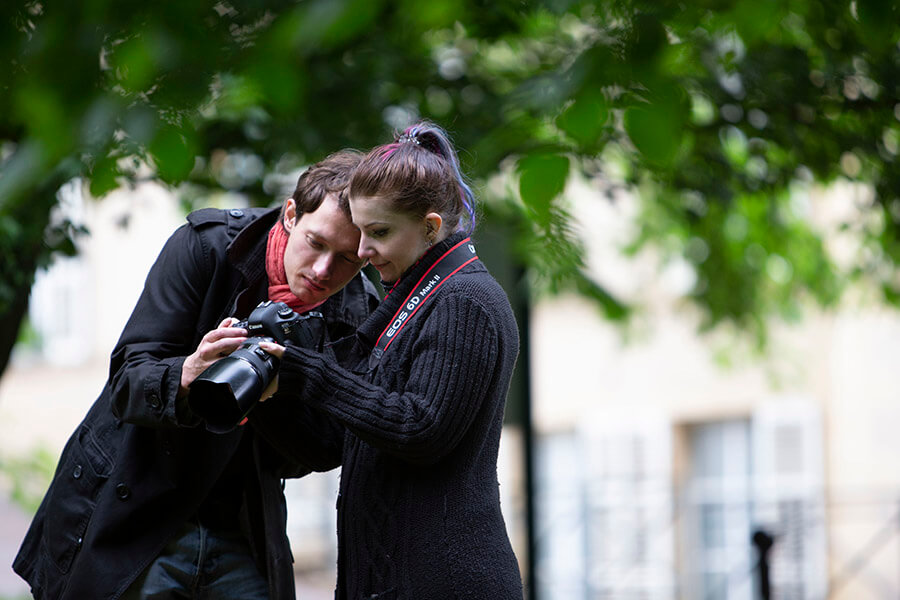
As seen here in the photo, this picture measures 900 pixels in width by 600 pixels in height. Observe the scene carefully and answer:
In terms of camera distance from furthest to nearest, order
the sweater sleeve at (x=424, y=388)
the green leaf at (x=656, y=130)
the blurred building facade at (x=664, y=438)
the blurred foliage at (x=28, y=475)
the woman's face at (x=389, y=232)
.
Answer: the blurred building facade at (x=664, y=438)
the blurred foliage at (x=28, y=475)
the woman's face at (x=389, y=232)
the sweater sleeve at (x=424, y=388)
the green leaf at (x=656, y=130)

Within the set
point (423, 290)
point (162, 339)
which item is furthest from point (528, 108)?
point (162, 339)

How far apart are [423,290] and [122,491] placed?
31.2 inches

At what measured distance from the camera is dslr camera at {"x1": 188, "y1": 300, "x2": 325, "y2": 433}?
86.0 inches

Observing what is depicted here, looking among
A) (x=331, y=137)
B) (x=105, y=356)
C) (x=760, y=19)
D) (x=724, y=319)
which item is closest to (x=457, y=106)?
(x=331, y=137)

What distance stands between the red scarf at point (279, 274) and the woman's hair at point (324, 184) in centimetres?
8

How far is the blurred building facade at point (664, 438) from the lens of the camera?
12.2 metres

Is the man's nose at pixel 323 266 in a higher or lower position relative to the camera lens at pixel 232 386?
higher

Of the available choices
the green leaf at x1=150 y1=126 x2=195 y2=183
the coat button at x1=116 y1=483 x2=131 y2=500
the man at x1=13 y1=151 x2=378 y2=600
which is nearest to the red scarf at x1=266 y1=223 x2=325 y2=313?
the man at x1=13 y1=151 x2=378 y2=600

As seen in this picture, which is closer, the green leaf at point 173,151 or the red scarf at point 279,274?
the green leaf at point 173,151

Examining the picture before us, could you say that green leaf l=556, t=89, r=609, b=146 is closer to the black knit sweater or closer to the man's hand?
the black knit sweater

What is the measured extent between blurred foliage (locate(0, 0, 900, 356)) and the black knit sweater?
0.21 m

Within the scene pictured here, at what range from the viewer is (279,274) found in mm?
2561

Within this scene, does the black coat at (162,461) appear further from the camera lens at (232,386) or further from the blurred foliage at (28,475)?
the blurred foliage at (28,475)

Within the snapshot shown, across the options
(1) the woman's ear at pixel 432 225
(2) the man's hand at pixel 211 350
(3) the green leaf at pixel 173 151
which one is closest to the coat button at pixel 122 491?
(2) the man's hand at pixel 211 350
